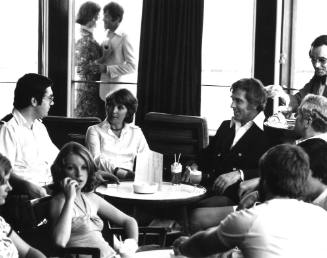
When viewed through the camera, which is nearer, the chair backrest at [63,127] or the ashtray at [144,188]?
the ashtray at [144,188]

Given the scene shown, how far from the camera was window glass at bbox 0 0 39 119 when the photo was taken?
6660 millimetres

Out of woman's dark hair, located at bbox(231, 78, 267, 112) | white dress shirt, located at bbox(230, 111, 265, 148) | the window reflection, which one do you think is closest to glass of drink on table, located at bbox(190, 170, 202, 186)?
white dress shirt, located at bbox(230, 111, 265, 148)

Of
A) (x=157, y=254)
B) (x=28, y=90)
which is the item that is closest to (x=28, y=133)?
(x=28, y=90)

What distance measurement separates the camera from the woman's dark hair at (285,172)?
6.86 ft

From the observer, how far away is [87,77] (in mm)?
6523

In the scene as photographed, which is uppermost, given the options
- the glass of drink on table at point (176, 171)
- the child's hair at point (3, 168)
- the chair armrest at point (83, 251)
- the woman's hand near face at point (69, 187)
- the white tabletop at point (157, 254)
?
the child's hair at point (3, 168)

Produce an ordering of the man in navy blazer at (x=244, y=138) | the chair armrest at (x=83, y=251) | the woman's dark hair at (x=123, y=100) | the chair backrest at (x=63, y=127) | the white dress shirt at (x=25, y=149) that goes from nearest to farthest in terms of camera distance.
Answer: the chair armrest at (x=83, y=251) < the white dress shirt at (x=25, y=149) < the man in navy blazer at (x=244, y=138) < the woman's dark hair at (x=123, y=100) < the chair backrest at (x=63, y=127)

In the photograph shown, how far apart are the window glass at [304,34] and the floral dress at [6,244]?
3294mm

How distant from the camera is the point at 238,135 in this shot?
4348mm

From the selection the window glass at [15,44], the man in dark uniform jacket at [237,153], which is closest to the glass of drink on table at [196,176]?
the man in dark uniform jacket at [237,153]

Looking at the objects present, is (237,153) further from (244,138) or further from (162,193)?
(162,193)

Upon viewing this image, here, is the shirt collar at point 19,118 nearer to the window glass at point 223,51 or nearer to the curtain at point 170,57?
the curtain at point 170,57

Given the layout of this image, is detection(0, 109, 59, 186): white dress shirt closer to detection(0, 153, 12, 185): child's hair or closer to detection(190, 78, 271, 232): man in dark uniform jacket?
detection(190, 78, 271, 232): man in dark uniform jacket

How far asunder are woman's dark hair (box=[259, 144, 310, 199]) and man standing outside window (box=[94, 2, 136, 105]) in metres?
4.23
